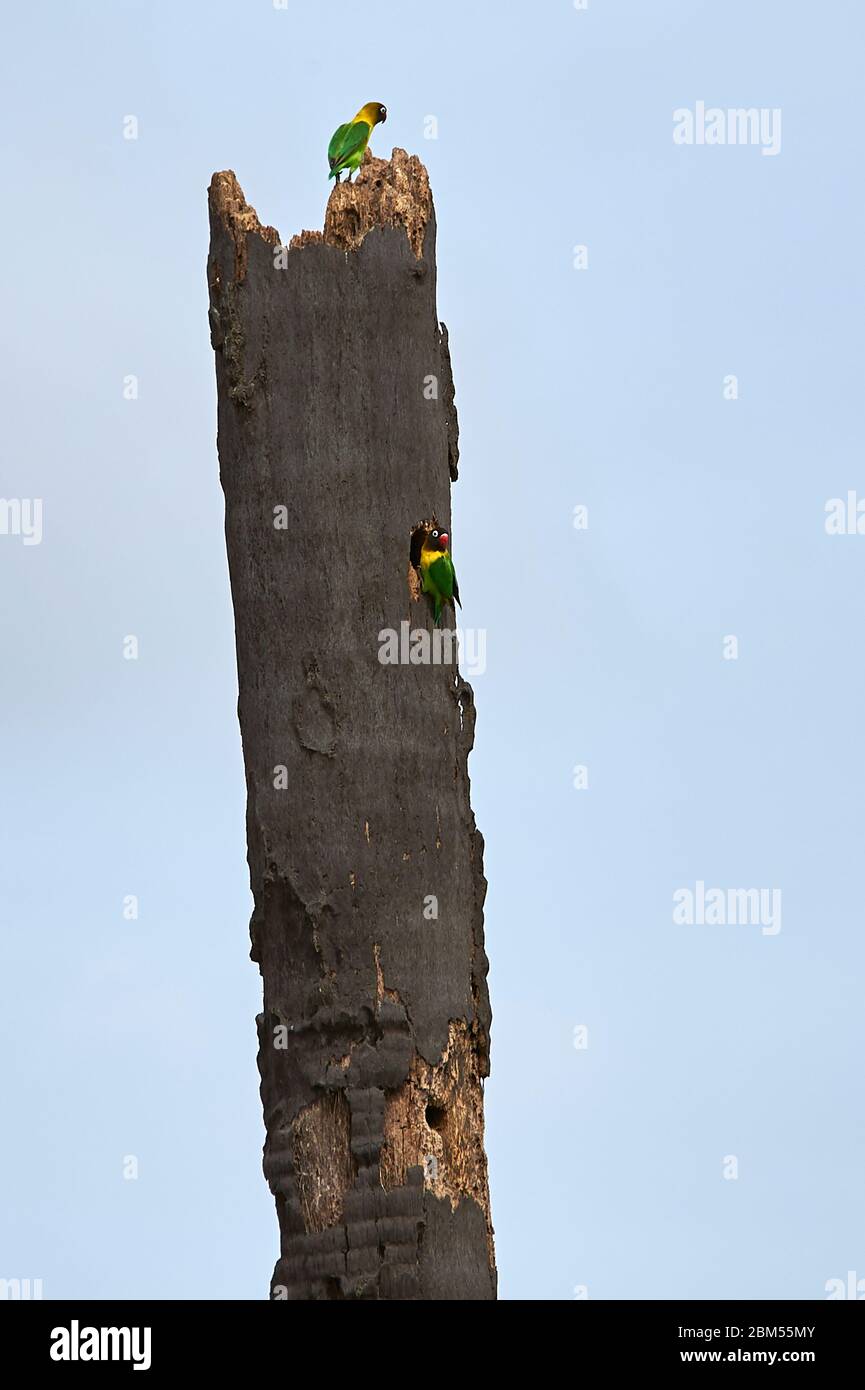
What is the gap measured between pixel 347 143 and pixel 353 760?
2.88 m

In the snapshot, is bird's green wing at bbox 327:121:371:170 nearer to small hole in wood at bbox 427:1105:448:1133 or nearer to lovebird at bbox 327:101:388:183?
lovebird at bbox 327:101:388:183

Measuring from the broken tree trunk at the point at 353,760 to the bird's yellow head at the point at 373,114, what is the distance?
1.83 ft

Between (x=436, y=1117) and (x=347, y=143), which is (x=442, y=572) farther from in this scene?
(x=436, y=1117)

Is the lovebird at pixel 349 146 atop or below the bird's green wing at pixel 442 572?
atop

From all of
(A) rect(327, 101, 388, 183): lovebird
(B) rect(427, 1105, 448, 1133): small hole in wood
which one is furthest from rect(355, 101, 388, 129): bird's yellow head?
(B) rect(427, 1105, 448, 1133): small hole in wood

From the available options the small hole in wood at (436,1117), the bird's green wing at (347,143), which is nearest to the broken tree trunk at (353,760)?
the small hole in wood at (436,1117)

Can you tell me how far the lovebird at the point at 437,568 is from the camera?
8453mm

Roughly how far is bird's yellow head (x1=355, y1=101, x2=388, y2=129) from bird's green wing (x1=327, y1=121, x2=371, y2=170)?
0.14m

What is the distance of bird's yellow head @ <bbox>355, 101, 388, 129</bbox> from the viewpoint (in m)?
9.13

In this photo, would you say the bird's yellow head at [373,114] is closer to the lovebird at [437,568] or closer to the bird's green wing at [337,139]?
the bird's green wing at [337,139]
